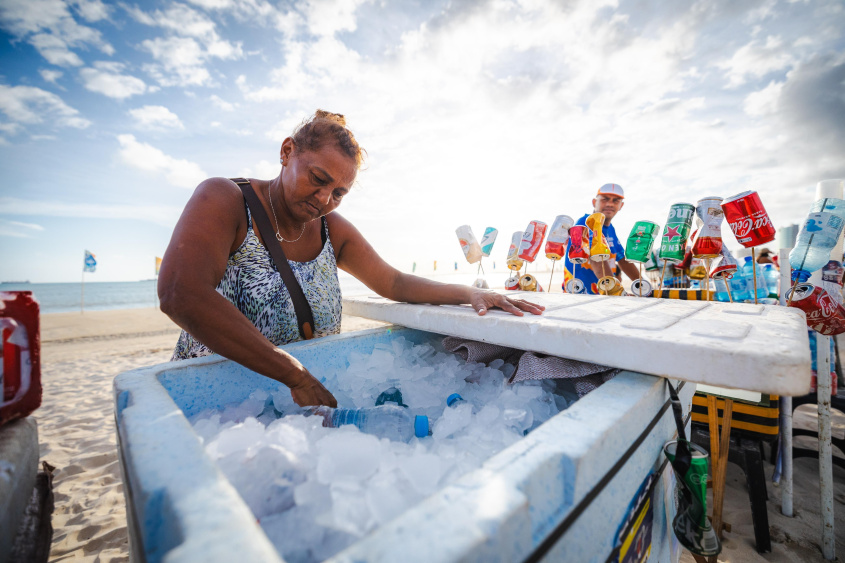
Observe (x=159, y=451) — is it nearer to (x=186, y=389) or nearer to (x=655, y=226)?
(x=186, y=389)

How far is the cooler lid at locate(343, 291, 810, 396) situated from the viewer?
865 mm

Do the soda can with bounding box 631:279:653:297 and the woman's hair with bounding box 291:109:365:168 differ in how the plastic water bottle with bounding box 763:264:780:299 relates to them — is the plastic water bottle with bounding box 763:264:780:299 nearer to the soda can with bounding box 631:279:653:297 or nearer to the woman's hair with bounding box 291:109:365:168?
the soda can with bounding box 631:279:653:297

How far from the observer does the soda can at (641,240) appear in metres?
2.54

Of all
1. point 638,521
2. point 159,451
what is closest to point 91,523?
point 159,451

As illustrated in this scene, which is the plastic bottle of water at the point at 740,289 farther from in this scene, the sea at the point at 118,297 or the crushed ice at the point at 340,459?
the sea at the point at 118,297

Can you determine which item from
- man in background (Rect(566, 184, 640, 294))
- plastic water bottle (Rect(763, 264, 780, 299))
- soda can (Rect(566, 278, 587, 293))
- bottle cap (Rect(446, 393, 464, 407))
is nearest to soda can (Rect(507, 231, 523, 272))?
soda can (Rect(566, 278, 587, 293))

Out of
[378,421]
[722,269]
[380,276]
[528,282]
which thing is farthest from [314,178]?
[722,269]

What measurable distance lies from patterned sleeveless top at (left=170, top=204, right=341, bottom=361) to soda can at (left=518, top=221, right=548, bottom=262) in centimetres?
228

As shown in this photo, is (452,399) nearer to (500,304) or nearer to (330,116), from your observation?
(500,304)

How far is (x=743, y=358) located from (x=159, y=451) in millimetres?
1338

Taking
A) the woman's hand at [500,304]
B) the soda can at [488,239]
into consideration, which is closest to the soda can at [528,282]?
the soda can at [488,239]

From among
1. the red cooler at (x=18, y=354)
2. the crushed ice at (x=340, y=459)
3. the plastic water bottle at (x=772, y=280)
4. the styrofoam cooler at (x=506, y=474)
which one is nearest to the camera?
the styrofoam cooler at (x=506, y=474)

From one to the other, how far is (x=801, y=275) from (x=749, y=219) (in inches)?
22.3

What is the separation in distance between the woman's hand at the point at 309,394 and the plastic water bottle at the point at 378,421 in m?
0.03
